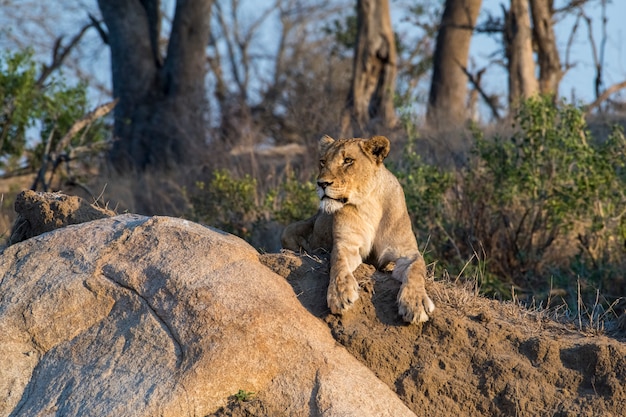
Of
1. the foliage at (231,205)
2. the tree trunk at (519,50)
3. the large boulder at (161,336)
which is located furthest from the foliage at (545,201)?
the tree trunk at (519,50)

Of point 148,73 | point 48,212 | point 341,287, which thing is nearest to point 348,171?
point 341,287

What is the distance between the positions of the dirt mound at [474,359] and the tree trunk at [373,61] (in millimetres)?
11075

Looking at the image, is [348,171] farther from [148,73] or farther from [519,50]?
[148,73]

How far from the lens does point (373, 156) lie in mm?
6219

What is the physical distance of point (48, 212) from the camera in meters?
6.64

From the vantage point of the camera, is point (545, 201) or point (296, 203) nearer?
point (545, 201)

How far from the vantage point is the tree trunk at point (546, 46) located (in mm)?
16391

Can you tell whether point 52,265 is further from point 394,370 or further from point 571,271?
point 571,271

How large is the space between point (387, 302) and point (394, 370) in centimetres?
45

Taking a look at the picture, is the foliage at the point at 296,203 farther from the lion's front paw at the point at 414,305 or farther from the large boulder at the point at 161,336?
the lion's front paw at the point at 414,305

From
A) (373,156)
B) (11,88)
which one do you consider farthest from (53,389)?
(11,88)

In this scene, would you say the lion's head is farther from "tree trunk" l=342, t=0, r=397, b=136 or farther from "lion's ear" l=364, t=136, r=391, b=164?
"tree trunk" l=342, t=0, r=397, b=136

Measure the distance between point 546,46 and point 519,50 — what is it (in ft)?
1.59

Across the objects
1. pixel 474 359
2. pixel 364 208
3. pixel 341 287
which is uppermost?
pixel 364 208
